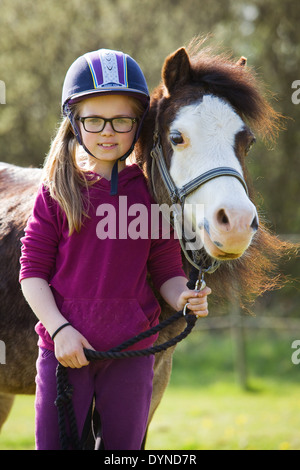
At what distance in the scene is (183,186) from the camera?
2275 mm

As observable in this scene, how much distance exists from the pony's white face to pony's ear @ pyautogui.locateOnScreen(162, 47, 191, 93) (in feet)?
0.68

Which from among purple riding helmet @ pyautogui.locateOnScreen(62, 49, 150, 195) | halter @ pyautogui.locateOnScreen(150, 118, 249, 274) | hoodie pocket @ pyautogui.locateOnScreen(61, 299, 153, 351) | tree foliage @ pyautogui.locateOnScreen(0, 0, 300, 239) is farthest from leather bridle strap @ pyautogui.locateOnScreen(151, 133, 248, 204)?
tree foliage @ pyautogui.locateOnScreen(0, 0, 300, 239)

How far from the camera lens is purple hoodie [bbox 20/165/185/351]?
7.35ft

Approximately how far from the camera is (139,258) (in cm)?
236

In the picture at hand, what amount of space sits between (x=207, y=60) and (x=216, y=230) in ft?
3.00

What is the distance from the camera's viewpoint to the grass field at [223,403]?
5672 millimetres

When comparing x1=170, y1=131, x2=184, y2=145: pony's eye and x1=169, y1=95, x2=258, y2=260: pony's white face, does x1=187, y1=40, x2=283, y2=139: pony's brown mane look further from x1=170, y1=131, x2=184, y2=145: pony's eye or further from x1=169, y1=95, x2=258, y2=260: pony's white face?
x1=170, y1=131, x2=184, y2=145: pony's eye

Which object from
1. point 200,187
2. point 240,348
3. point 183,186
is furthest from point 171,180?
point 240,348

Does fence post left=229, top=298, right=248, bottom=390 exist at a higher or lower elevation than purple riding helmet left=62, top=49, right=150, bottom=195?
higher

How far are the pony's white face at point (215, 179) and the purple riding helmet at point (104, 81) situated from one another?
0.24 m

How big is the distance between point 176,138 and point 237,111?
1.13 feet

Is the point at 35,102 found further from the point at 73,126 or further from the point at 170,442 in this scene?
the point at 73,126

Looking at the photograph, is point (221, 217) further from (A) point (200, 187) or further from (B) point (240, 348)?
(B) point (240, 348)
